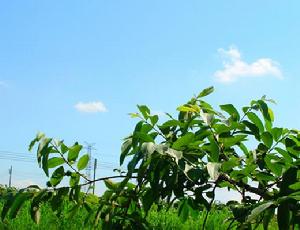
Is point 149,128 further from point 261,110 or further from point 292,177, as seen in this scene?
point 292,177

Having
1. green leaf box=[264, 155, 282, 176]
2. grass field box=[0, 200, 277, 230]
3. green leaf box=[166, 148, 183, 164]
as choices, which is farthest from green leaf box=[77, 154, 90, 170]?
grass field box=[0, 200, 277, 230]

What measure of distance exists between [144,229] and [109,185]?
0.24 meters

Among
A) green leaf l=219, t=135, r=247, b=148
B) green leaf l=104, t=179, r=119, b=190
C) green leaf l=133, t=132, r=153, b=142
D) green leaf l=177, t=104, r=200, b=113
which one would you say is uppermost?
green leaf l=177, t=104, r=200, b=113

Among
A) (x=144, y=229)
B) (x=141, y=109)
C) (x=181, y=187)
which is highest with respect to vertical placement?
(x=141, y=109)

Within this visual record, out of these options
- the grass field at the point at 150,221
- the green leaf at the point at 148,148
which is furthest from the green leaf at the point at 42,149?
the grass field at the point at 150,221

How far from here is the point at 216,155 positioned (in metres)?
1.71

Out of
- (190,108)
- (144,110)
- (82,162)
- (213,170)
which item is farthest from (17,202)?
(213,170)

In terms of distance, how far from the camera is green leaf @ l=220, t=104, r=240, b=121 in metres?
2.07

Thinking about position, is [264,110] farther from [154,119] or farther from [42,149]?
[42,149]

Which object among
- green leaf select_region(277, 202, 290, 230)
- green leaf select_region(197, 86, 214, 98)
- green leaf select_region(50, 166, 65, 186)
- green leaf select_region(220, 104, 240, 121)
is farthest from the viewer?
green leaf select_region(197, 86, 214, 98)

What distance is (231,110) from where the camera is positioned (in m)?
2.08

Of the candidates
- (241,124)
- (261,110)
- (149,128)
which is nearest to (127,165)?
(149,128)

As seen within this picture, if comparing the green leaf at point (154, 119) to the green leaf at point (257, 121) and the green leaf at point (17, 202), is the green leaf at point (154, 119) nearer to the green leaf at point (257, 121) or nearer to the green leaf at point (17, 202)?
the green leaf at point (257, 121)

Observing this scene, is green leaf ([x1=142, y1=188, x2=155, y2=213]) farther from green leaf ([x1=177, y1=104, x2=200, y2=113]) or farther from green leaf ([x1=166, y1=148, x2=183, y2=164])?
green leaf ([x1=166, y1=148, x2=183, y2=164])
